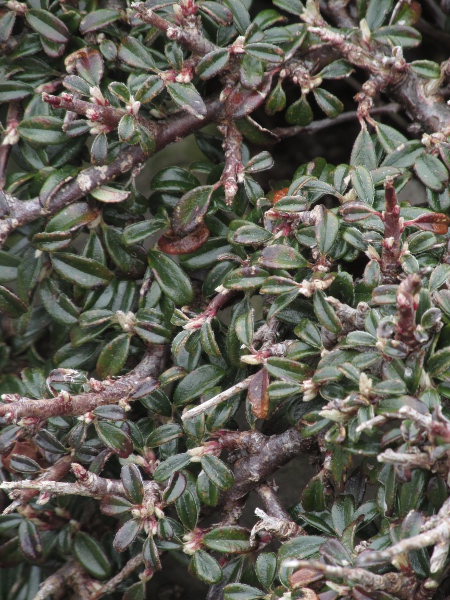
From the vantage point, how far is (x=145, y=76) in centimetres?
118

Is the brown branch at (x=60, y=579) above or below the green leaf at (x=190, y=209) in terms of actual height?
below

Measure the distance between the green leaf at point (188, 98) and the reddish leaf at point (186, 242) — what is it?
0.72ft

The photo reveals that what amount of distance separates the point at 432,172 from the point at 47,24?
0.80 m

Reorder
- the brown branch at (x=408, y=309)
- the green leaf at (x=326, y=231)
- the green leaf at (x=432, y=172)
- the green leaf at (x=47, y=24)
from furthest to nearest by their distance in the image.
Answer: the green leaf at (x=47, y=24)
the green leaf at (x=432, y=172)
the green leaf at (x=326, y=231)
the brown branch at (x=408, y=309)

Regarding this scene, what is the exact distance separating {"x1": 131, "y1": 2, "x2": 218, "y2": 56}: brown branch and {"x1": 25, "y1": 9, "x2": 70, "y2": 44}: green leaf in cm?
21

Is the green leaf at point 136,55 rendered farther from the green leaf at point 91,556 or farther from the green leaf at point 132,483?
the green leaf at point 91,556

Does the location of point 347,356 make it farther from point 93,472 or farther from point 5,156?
point 5,156

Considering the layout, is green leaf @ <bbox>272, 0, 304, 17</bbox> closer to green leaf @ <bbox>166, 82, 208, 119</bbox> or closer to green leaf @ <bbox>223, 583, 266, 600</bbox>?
green leaf @ <bbox>166, 82, 208, 119</bbox>

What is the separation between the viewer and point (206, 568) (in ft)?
3.41

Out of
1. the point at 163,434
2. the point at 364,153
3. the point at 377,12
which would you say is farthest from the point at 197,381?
the point at 377,12

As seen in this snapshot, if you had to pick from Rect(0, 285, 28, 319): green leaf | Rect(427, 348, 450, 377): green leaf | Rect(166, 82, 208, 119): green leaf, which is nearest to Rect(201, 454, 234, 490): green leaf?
Rect(427, 348, 450, 377): green leaf

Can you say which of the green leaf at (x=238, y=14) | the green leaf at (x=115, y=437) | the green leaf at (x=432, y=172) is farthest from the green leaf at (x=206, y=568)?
the green leaf at (x=238, y=14)

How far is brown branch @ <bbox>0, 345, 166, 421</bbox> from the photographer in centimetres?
97

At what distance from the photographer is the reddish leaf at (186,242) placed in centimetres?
123
